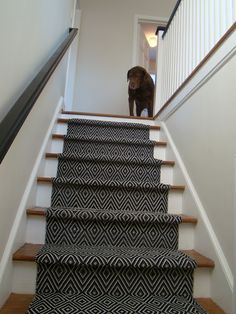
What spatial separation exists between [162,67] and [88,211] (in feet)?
6.50

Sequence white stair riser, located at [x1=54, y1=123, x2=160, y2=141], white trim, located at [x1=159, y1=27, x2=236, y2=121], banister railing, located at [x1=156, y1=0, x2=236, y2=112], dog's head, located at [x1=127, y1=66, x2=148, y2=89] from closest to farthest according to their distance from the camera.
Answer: white trim, located at [x1=159, y1=27, x2=236, y2=121]
banister railing, located at [x1=156, y1=0, x2=236, y2=112]
white stair riser, located at [x1=54, y1=123, x2=160, y2=141]
dog's head, located at [x1=127, y1=66, x2=148, y2=89]

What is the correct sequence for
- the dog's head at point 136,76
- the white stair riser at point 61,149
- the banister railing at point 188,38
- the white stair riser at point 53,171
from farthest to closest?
the dog's head at point 136,76, the white stair riser at point 61,149, the white stair riser at point 53,171, the banister railing at point 188,38

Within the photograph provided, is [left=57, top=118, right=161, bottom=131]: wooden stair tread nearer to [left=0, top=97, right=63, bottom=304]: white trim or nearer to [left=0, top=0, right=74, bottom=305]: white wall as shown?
[left=0, top=97, right=63, bottom=304]: white trim

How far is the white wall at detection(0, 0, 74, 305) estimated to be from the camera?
1093mm

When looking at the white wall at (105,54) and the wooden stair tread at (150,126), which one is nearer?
the wooden stair tread at (150,126)

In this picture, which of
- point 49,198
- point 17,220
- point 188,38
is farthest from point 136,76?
point 17,220

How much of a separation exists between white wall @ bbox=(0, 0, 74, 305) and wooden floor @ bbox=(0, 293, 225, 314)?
4cm

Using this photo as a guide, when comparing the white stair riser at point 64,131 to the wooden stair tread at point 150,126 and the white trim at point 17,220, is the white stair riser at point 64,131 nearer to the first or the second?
the wooden stair tread at point 150,126

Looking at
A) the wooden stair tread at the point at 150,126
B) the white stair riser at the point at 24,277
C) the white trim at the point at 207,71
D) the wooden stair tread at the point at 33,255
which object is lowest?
the white stair riser at the point at 24,277

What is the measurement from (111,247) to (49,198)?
0.55 metres

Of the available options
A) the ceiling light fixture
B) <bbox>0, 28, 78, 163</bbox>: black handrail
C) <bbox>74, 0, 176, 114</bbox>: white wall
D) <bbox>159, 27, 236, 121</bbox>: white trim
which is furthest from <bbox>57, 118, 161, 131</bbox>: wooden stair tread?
the ceiling light fixture

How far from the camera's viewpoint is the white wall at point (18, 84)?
1.09 metres

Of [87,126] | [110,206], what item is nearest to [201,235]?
[110,206]

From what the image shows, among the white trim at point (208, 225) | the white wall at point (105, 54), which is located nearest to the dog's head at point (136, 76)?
the white wall at point (105, 54)
